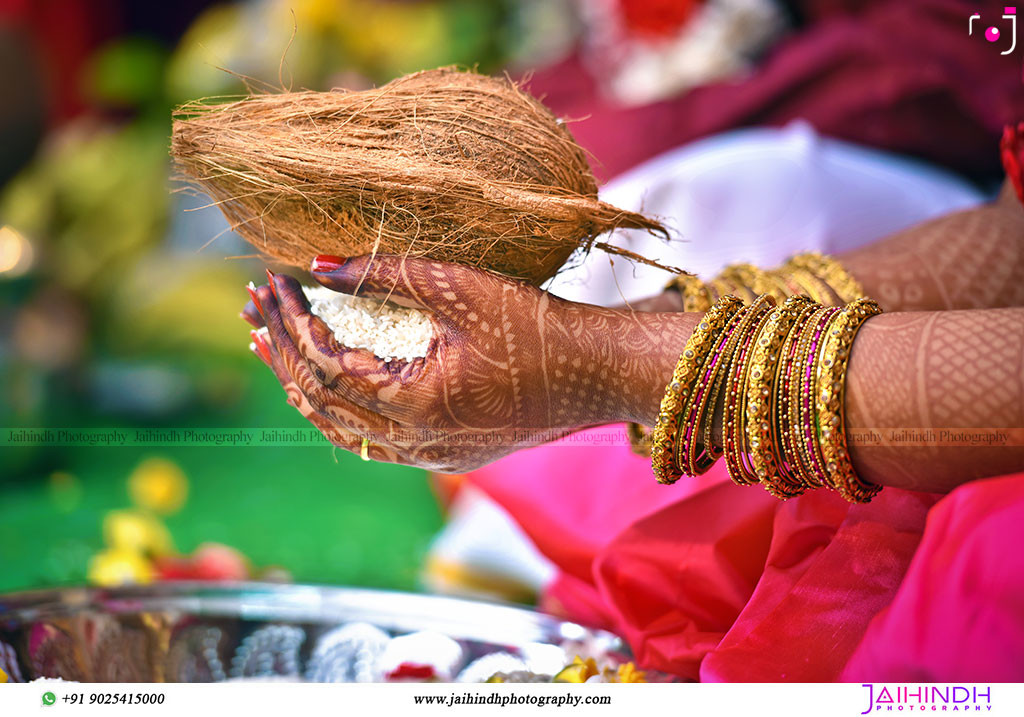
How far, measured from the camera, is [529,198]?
0.52 m

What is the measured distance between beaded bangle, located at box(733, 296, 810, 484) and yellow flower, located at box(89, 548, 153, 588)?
84 centimetres

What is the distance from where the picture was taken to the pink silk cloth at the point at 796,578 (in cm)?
43

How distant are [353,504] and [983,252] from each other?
38.9 inches

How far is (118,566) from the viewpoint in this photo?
3.77 ft

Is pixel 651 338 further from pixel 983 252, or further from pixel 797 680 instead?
pixel 983 252

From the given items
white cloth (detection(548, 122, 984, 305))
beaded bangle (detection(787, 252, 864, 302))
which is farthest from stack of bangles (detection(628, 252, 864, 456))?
white cloth (detection(548, 122, 984, 305))

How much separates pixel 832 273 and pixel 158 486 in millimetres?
1124

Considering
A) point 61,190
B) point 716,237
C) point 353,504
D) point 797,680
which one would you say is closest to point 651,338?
point 797,680

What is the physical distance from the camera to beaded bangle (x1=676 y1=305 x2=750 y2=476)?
520 mm

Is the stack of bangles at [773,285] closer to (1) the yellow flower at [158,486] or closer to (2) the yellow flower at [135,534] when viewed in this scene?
(2) the yellow flower at [135,534]

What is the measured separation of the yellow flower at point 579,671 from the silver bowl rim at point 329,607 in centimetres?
6

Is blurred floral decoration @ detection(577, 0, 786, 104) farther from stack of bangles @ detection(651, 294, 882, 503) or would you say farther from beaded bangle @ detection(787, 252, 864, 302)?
stack of bangles @ detection(651, 294, 882, 503)

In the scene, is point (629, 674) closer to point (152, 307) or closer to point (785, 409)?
point (785, 409)

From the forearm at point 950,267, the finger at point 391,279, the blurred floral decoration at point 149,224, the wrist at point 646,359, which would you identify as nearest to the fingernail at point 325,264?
the finger at point 391,279
